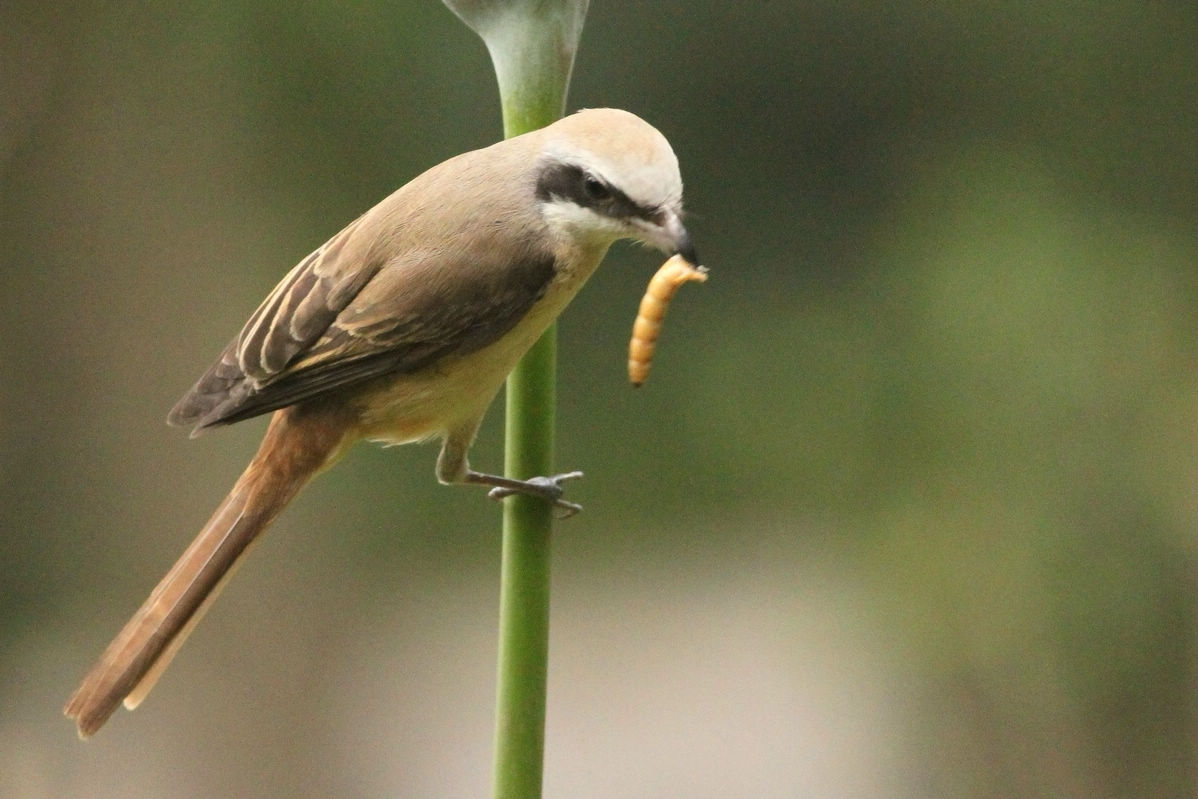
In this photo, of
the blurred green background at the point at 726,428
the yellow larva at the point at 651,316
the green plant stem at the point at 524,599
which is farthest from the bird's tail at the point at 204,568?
the blurred green background at the point at 726,428

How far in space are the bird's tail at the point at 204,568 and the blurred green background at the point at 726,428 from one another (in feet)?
3.06

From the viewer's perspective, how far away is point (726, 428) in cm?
208

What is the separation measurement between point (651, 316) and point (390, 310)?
11.9 inches

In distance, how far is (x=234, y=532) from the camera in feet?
2.76

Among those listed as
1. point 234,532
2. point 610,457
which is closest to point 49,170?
point 610,457

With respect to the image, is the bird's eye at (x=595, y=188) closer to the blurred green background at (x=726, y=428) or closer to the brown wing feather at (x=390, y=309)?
the brown wing feather at (x=390, y=309)

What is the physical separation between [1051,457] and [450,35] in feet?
3.63

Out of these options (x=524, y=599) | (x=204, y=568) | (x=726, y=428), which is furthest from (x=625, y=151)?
(x=726, y=428)

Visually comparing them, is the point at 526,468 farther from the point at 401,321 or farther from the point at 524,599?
the point at 401,321

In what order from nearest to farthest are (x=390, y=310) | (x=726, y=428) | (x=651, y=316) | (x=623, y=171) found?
(x=651, y=316) < (x=623, y=171) < (x=390, y=310) < (x=726, y=428)

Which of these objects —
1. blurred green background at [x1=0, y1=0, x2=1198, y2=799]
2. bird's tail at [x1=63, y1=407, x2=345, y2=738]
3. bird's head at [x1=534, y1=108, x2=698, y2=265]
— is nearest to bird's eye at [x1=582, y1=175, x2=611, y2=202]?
bird's head at [x1=534, y1=108, x2=698, y2=265]

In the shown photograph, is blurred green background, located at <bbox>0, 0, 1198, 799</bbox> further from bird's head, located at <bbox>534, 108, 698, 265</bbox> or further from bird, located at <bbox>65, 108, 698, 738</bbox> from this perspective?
bird's head, located at <bbox>534, 108, 698, 265</bbox>

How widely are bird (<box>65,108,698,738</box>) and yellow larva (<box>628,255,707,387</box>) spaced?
14cm

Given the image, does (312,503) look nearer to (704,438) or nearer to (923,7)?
(704,438)
